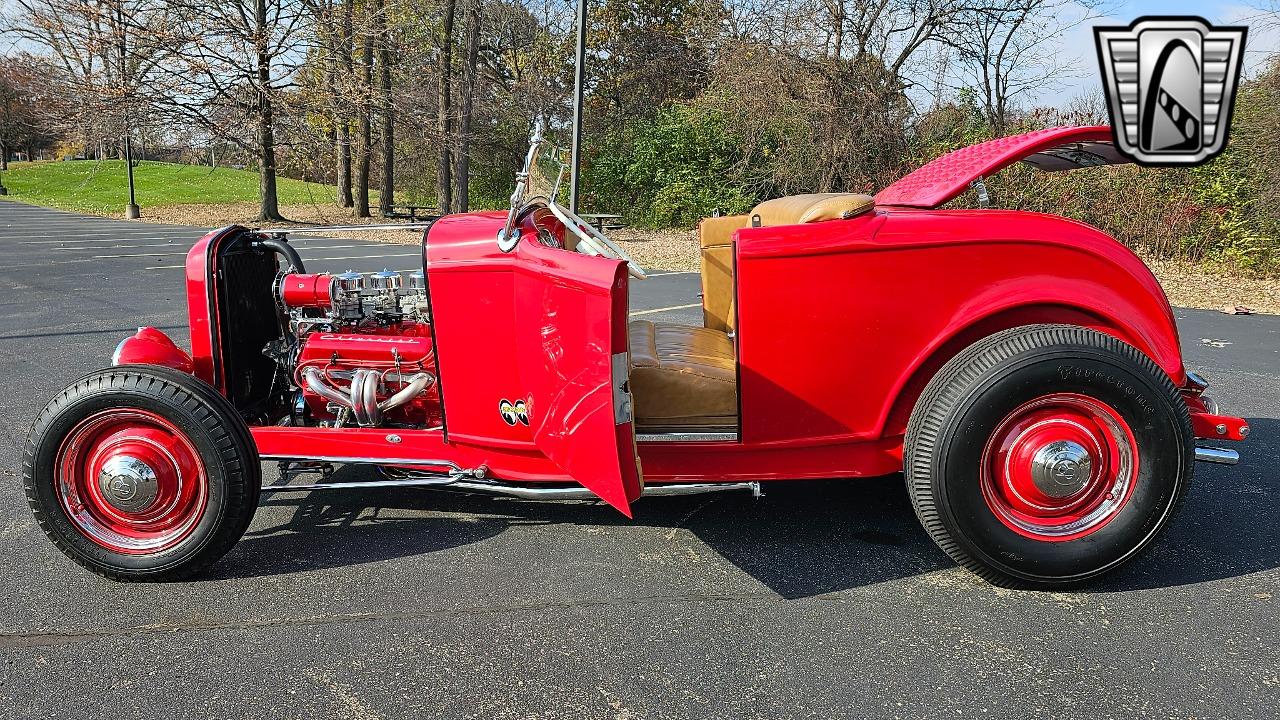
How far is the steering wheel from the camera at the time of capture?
271 centimetres

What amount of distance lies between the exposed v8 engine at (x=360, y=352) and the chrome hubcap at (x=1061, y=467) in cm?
216

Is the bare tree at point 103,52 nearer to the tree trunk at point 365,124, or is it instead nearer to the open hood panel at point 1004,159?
the tree trunk at point 365,124

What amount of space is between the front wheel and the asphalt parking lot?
Answer: 7.3 inches

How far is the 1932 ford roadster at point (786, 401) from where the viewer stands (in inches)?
110

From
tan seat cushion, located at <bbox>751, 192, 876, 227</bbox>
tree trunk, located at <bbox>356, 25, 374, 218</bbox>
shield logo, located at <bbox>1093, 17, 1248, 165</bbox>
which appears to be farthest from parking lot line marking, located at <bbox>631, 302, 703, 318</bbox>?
tree trunk, located at <bbox>356, 25, 374, 218</bbox>

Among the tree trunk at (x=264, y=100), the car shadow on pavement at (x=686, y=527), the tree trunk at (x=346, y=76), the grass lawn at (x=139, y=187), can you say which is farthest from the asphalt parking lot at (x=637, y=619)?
the grass lawn at (x=139, y=187)

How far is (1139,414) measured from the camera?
2814 millimetres

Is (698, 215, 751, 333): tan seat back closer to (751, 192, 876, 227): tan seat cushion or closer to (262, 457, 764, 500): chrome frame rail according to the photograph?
(751, 192, 876, 227): tan seat cushion

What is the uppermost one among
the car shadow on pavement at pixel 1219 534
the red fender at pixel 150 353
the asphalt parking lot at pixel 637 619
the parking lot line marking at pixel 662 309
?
the red fender at pixel 150 353

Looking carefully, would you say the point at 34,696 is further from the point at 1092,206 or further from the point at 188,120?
the point at 188,120

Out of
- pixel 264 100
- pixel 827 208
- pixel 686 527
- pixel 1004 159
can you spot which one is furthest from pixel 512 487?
pixel 264 100

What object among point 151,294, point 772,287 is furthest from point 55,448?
point 151,294

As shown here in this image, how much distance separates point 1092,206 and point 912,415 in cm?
1107

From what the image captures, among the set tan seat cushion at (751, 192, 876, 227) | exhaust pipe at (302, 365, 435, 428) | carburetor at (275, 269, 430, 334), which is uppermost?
tan seat cushion at (751, 192, 876, 227)
